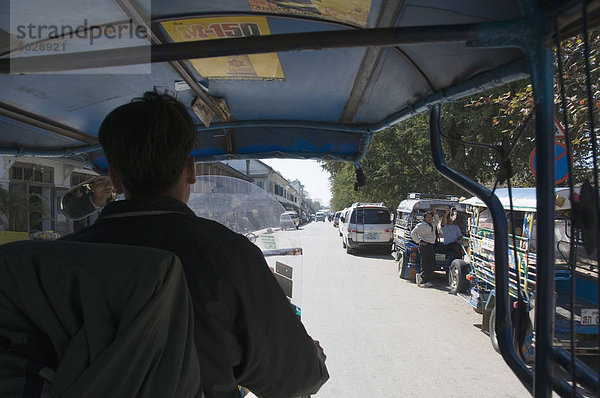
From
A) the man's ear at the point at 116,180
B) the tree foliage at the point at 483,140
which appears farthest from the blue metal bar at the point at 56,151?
the tree foliage at the point at 483,140

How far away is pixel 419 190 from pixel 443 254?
27.2 feet

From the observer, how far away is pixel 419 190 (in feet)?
56.4

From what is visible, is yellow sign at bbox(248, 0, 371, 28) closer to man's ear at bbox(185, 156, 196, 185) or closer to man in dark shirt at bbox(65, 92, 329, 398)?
man in dark shirt at bbox(65, 92, 329, 398)

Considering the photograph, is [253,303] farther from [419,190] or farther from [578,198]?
[419,190]

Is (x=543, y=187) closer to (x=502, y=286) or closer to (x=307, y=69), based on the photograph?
(x=502, y=286)

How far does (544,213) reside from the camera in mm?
1122

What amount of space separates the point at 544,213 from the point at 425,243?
27.9ft

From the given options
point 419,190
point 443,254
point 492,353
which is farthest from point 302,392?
Result: point 419,190

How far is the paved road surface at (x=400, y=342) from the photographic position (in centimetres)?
412

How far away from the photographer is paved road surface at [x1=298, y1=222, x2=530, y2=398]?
162 inches

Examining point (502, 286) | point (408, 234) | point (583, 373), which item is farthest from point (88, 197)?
point (408, 234)

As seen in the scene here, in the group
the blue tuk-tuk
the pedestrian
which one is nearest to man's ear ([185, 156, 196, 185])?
the blue tuk-tuk

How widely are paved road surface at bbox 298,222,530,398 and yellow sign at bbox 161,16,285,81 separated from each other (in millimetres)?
3065

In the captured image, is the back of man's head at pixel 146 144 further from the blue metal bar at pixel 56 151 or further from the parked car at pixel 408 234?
the parked car at pixel 408 234
